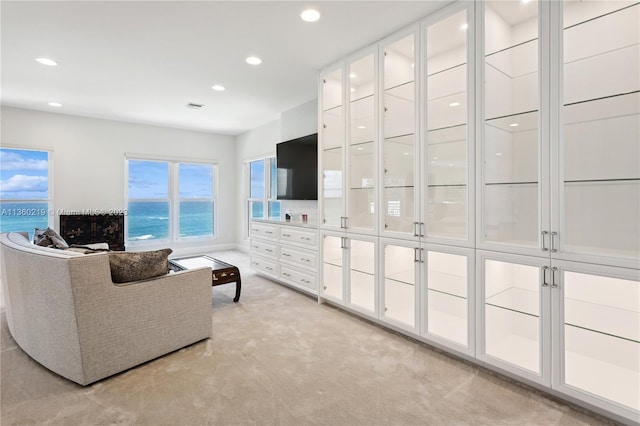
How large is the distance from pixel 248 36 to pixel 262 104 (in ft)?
6.90

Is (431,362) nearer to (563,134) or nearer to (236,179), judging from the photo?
(563,134)

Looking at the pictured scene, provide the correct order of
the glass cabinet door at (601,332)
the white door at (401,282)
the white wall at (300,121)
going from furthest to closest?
the white wall at (300,121), the white door at (401,282), the glass cabinet door at (601,332)

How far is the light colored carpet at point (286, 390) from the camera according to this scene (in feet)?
5.89

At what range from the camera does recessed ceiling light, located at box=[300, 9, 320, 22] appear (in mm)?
2529

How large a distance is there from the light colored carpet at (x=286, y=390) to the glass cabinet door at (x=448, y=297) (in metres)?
0.19

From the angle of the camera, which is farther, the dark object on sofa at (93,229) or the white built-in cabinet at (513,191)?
the dark object on sofa at (93,229)

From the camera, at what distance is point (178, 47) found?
3.12 m

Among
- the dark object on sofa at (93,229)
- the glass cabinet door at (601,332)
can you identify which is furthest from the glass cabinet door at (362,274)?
the dark object on sofa at (93,229)

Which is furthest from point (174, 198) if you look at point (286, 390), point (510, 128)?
point (510, 128)

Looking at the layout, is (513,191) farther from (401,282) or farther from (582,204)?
(401,282)

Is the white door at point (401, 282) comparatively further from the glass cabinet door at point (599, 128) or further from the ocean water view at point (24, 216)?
the ocean water view at point (24, 216)

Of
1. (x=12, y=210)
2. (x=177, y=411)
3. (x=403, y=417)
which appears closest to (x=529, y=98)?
(x=403, y=417)

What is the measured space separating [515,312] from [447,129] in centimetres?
143

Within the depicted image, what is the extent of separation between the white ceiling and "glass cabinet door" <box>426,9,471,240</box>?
0.90ft
